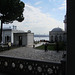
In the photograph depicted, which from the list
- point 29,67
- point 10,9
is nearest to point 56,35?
point 10,9

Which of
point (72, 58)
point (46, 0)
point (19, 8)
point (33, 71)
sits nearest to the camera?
point (72, 58)

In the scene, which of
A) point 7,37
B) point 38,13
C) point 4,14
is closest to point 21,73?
point 38,13

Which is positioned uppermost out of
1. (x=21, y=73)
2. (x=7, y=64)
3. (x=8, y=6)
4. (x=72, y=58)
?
(x=8, y=6)

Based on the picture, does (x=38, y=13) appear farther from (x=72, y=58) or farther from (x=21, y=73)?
(x=72, y=58)

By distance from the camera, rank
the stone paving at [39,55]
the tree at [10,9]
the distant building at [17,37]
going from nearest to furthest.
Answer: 1. the stone paving at [39,55]
2. the tree at [10,9]
3. the distant building at [17,37]

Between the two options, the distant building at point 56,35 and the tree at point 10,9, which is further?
the distant building at point 56,35

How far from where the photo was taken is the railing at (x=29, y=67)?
2.78 meters

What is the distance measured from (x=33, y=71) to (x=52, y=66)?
0.70m

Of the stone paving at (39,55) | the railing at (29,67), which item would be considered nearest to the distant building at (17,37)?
the stone paving at (39,55)

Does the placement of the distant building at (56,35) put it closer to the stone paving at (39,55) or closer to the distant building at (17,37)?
the distant building at (17,37)

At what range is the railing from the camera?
278 centimetres

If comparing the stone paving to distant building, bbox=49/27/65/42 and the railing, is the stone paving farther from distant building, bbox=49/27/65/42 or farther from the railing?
distant building, bbox=49/27/65/42

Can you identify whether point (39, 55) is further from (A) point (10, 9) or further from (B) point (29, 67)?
(A) point (10, 9)

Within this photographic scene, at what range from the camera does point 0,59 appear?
3701mm
